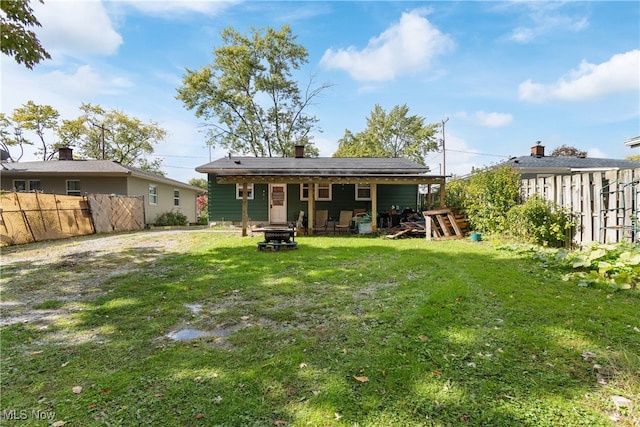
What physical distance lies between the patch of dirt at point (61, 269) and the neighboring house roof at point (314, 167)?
15.6ft

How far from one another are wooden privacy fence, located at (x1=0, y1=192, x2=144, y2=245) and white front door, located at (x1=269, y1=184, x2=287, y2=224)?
695 centimetres

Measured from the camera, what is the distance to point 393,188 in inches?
571

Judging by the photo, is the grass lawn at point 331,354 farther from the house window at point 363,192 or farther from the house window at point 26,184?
the house window at point 26,184

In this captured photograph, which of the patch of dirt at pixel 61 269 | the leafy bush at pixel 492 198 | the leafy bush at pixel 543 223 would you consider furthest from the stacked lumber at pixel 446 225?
the patch of dirt at pixel 61 269

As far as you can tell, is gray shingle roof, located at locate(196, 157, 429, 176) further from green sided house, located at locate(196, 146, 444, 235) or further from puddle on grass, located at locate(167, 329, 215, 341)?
puddle on grass, located at locate(167, 329, 215, 341)

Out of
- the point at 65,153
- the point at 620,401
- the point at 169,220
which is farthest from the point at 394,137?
the point at 620,401

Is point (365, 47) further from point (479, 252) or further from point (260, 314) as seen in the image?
point (260, 314)

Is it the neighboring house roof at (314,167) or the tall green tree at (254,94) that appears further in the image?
the tall green tree at (254,94)

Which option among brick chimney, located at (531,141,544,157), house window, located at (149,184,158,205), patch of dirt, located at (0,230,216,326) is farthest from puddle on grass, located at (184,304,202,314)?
brick chimney, located at (531,141,544,157)

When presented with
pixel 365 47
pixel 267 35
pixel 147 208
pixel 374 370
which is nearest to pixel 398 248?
pixel 374 370

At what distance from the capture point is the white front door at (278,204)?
14.3m

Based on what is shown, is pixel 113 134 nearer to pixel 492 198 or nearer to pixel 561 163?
pixel 492 198

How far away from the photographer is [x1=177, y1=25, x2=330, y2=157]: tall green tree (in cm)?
2512

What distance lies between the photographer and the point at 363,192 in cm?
1436
